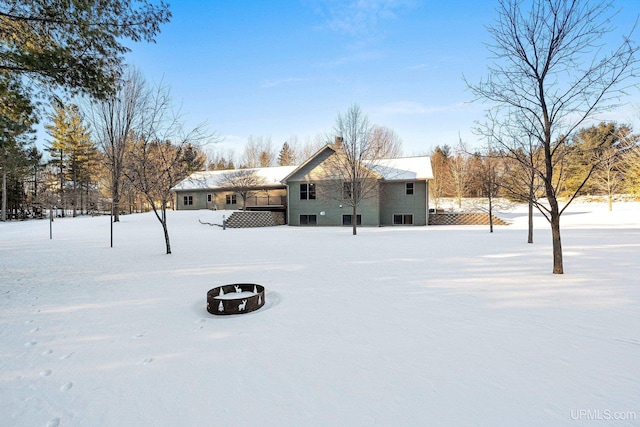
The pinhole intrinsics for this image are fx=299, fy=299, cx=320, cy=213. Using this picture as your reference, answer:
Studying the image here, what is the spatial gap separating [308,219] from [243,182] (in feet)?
26.5

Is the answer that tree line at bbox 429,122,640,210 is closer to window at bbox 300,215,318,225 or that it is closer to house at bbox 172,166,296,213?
window at bbox 300,215,318,225

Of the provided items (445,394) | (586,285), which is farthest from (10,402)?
(586,285)

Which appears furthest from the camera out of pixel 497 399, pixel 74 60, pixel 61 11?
pixel 74 60

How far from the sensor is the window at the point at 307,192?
2608cm

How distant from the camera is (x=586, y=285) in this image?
234 inches

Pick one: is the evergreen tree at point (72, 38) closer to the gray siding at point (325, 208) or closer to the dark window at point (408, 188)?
the gray siding at point (325, 208)

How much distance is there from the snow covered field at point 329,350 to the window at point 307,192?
19290mm

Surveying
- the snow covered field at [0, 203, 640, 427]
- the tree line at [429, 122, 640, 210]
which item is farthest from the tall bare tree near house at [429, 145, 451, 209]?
the snow covered field at [0, 203, 640, 427]

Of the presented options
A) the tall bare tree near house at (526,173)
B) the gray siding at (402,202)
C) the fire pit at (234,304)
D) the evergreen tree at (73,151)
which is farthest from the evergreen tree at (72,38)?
the evergreen tree at (73,151)

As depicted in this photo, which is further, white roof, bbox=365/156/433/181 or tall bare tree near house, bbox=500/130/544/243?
white roof, bbox=365/156/433/181

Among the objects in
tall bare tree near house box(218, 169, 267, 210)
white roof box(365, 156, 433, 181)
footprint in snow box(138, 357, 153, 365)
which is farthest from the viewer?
tall bare tree near house box(218, 169, 267, 210)

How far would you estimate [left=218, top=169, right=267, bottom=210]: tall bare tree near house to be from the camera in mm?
29531

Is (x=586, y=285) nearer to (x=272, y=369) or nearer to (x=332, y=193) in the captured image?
(x=272, y=369)

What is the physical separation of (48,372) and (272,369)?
226 centimetres
